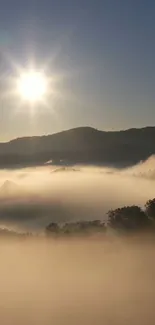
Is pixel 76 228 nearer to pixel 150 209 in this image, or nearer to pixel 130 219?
pixel 130 219

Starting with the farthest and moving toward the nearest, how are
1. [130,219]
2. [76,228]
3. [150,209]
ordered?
1. [76,228]
2. [150,209]
3. [130,219]

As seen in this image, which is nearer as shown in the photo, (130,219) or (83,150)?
(130,219)

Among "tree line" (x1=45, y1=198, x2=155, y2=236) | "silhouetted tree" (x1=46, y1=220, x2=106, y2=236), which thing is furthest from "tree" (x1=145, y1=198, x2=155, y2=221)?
"silhouetted tree" (x1=46, y1=220, x2=106, y2=236)

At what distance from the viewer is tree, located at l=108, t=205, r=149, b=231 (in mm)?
54500

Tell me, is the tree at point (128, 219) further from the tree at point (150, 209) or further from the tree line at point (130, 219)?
the tree at point (150, 209)

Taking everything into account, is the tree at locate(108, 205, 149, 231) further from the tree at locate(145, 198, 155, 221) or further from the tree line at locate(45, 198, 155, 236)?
the tree at locate(145, 198, 155, 221)

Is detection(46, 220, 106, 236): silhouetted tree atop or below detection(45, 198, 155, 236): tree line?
atop

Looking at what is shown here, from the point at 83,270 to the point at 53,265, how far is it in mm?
6211

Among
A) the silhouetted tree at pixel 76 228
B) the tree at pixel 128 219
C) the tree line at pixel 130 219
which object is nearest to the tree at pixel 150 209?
the tree line at pixel 130 219

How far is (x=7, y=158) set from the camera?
7575 cm

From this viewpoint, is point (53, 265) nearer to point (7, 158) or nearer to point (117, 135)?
point (7, 158)

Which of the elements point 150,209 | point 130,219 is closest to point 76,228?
point 130,219

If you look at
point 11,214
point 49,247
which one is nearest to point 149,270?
point 49,247

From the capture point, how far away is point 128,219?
2154 inches
